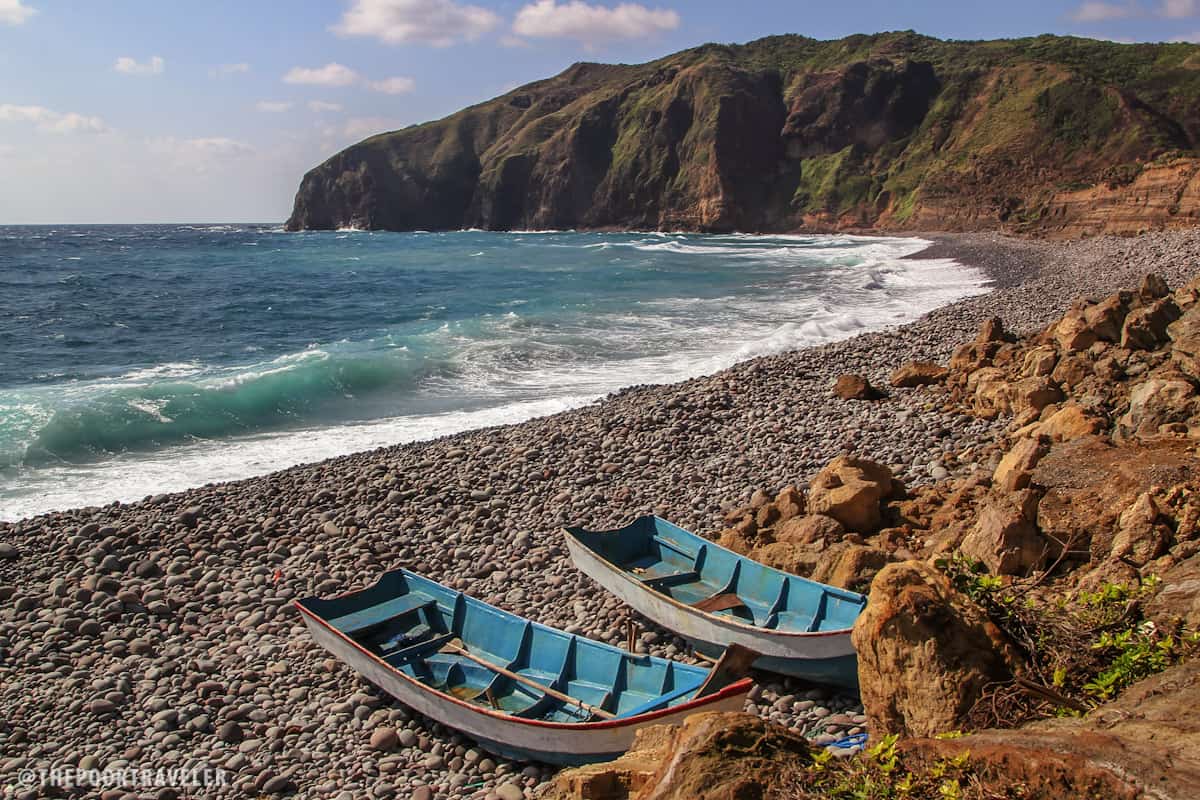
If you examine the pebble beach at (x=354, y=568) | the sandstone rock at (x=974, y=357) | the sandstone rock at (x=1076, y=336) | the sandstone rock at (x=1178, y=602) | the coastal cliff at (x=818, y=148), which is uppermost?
the coastal cliff at (x=818, y=148)

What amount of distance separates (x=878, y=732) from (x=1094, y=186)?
2687 inches

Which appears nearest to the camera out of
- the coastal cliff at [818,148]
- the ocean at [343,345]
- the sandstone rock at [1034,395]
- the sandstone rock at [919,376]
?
the sandstone rock at [1034,395]

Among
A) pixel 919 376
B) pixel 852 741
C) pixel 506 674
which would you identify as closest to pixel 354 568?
pixel 506 674

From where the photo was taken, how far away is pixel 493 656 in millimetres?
8305

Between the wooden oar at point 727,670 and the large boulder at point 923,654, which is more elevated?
the large boulder at point 923,654

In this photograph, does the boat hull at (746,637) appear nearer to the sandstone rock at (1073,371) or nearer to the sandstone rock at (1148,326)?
the sandstone rock at (1073,371)

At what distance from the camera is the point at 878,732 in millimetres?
4996

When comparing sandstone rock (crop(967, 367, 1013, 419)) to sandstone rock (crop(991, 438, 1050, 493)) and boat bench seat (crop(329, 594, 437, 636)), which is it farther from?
boat bench seat (crop(329, 594, 437, 636))

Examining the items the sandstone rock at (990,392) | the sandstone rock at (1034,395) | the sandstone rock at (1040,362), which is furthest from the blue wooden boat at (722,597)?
the sandstone rock at (1040,362)

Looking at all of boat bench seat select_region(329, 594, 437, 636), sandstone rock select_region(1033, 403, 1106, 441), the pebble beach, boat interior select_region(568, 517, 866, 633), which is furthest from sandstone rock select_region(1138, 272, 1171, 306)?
boat bench seat select_region(329, 594, 437, 636)

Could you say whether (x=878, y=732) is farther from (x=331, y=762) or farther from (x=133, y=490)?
(x=133, y=490)

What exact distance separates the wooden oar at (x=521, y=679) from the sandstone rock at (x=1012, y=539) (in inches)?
147

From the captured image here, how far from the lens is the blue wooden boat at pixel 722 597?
7344mm

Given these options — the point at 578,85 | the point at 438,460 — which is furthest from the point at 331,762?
the point at 578,85
